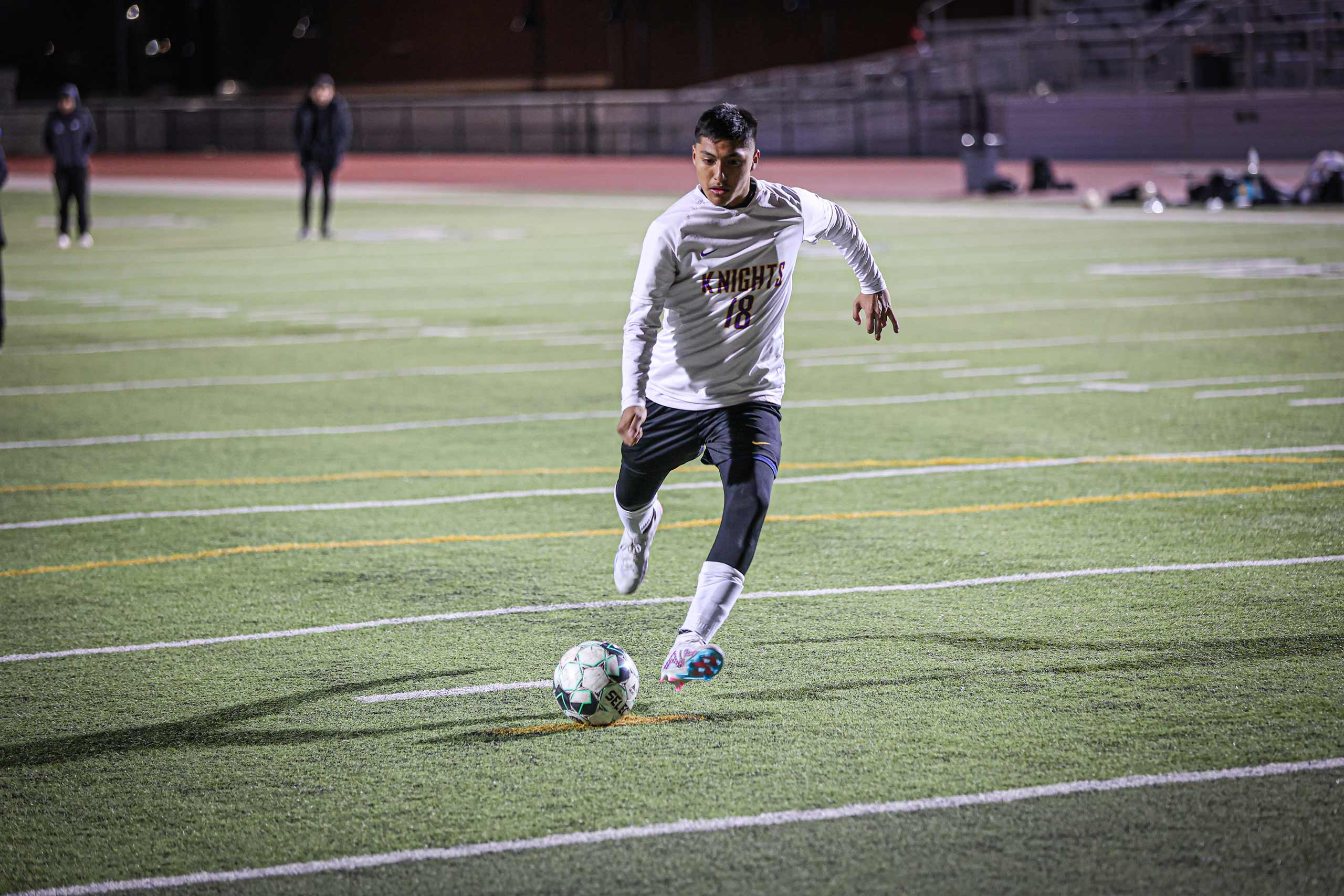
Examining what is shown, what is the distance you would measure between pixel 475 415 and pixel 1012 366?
4.53m

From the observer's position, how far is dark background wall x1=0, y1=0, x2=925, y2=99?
2328 inches

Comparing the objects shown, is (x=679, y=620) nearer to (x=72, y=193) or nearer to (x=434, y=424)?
(x=434, y=424)

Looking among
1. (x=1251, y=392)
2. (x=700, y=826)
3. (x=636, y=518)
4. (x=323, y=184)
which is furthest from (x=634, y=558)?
(x=323, y=184)

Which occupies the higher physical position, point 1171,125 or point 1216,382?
point 1171,125

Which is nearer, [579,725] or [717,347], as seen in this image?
[579,725]

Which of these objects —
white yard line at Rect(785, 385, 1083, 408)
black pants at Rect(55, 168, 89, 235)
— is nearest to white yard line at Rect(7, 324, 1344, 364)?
white yard line at Rect(785, 385, 1083, 408)

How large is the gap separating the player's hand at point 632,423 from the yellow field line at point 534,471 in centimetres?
410

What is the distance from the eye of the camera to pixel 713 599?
19.1 ft

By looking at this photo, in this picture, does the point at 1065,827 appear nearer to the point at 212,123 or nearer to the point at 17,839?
the point at 17,839

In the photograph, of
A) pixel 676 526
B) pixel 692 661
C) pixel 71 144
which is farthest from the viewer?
pixel 71 144

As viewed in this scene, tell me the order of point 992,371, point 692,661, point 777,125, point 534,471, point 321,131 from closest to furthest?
point 692,661 → point 534,471 → point 992,371 → point 321,131 → point 777,125

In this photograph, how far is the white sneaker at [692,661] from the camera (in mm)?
5656

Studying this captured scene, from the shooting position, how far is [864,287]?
6707mm

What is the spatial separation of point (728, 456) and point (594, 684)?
1.01 metres
